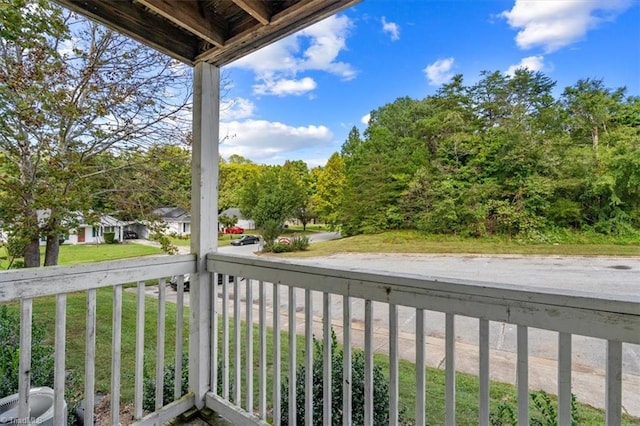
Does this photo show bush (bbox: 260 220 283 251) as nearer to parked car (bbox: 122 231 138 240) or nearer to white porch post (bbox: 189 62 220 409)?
white porch post (bbox: 189 62 220 409)

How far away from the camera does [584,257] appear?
973 mm

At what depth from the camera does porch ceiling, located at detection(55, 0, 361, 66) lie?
139 cm

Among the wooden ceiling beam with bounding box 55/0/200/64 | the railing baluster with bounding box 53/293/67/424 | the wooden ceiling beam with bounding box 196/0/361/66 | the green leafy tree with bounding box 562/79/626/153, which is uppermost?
the wooden ceiling beam with bounding box 55/0/200/64

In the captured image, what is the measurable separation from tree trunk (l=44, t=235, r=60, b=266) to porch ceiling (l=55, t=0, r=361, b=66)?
1638 millimetres

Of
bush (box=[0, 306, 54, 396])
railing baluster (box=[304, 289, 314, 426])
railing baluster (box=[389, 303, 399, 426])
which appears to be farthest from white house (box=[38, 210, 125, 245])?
railing baluster (box=[389, 303, 399, 426])

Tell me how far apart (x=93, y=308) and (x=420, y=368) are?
4.65ft

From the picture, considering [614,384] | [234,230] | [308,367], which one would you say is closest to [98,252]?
[234,230]

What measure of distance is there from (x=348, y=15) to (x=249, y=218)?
1075mm

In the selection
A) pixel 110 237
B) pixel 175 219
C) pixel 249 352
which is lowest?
pixel 249 352

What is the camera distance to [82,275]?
55.8 inches

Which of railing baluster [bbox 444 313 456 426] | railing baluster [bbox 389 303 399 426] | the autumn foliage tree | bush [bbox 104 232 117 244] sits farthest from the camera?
the autumn foliage tree

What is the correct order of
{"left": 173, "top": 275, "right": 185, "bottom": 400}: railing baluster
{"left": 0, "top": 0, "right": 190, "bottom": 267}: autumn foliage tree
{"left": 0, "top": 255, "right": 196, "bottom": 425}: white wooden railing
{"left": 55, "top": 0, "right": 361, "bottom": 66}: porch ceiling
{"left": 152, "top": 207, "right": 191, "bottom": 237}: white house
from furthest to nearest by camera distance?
{"left": 152, "top": 207, "right": 191, "bottom": 237}: white house → {"left": 0, "top": 0, "right": 190, "bottom": 267}: autumn foliage tree → {"left": 173, "top": 275, "right": 185, "bottom": 400}: railing baluster → {"left": 55, "top": 0, "right": 361, "bottom": 66}: porch ceiling → {"left": 0, "top": 255, "right": 196, "bottom": 425}: white wooden railing

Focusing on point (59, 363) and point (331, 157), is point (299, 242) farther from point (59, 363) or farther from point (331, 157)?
point (59, 363)

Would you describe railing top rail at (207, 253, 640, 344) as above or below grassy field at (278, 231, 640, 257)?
below
